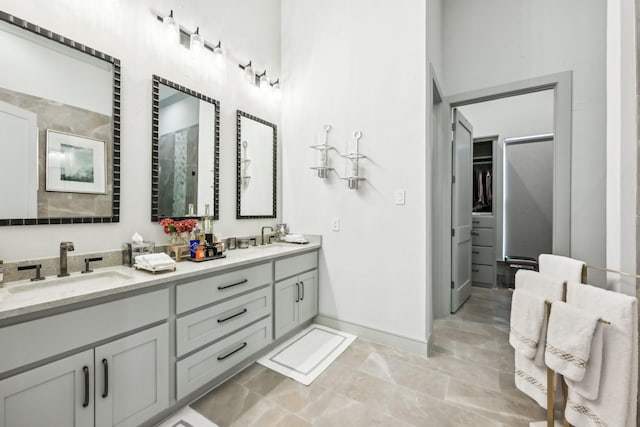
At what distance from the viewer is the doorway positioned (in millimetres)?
2277

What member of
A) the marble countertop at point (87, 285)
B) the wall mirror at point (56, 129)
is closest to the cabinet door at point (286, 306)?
the marble countertop at point (87, 285)

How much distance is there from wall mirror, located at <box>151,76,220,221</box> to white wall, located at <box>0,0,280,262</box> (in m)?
0.06

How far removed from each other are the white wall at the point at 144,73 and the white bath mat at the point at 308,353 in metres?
1.11

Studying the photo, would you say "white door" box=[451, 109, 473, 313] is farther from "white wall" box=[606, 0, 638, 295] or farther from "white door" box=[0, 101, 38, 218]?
"white door" box=[0, 101, 38, 218]

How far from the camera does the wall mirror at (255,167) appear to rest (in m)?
2.62

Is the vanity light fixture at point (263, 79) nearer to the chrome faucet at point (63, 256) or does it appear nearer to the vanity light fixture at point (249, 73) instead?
the vanity light fixture at point (249, 73)

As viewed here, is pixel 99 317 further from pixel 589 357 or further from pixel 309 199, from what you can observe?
pixel 589 357

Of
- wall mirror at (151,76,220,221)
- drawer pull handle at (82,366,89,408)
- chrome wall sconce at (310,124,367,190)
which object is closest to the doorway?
chrome wall sconce at (310,124,367,190)

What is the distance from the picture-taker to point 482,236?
4.12 metres

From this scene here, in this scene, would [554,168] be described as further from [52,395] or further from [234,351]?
[52,395]

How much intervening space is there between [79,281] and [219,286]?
0.72 meters

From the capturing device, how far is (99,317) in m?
1.24

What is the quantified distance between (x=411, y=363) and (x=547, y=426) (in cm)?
85

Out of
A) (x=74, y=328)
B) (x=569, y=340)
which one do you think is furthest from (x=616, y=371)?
(x=74, y=328)
